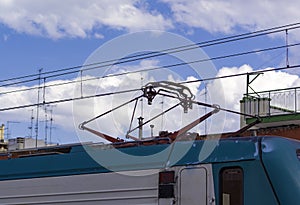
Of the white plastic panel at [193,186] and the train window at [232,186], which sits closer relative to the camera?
the train window at [232,186]

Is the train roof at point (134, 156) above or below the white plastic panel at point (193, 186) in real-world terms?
above

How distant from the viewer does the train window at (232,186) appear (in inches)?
350

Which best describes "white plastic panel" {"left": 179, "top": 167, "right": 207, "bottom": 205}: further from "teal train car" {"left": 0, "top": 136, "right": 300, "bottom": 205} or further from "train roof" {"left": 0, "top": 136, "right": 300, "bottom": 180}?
"train roof" {"left": 0, "top": 136, "right": 300, "bottom": 180}

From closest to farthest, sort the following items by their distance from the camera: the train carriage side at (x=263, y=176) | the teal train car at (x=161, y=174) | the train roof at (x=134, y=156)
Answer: the train carriage side at (x=263, y=176), the teal train car at (x=161, y=174), the train roof at (x=134, y=156)

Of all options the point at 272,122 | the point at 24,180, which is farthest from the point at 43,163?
the point at 272,122

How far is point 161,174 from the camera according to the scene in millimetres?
9594

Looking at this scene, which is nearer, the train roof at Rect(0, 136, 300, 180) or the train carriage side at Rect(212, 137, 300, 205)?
the train carriage side at Rect(212, 137, 300, 205)

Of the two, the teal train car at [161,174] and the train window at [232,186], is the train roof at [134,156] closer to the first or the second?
the teal train car at [161,174]

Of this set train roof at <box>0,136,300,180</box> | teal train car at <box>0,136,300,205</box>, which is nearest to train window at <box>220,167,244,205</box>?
teal train car at <box>0,136,300,205</box>

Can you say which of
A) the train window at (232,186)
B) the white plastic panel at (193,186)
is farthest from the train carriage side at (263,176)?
the white plastic panel at (193,186)

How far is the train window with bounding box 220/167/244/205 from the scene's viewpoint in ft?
29.2

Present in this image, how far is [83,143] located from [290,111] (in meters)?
14.0

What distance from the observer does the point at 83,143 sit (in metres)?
11.1

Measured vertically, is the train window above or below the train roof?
below
